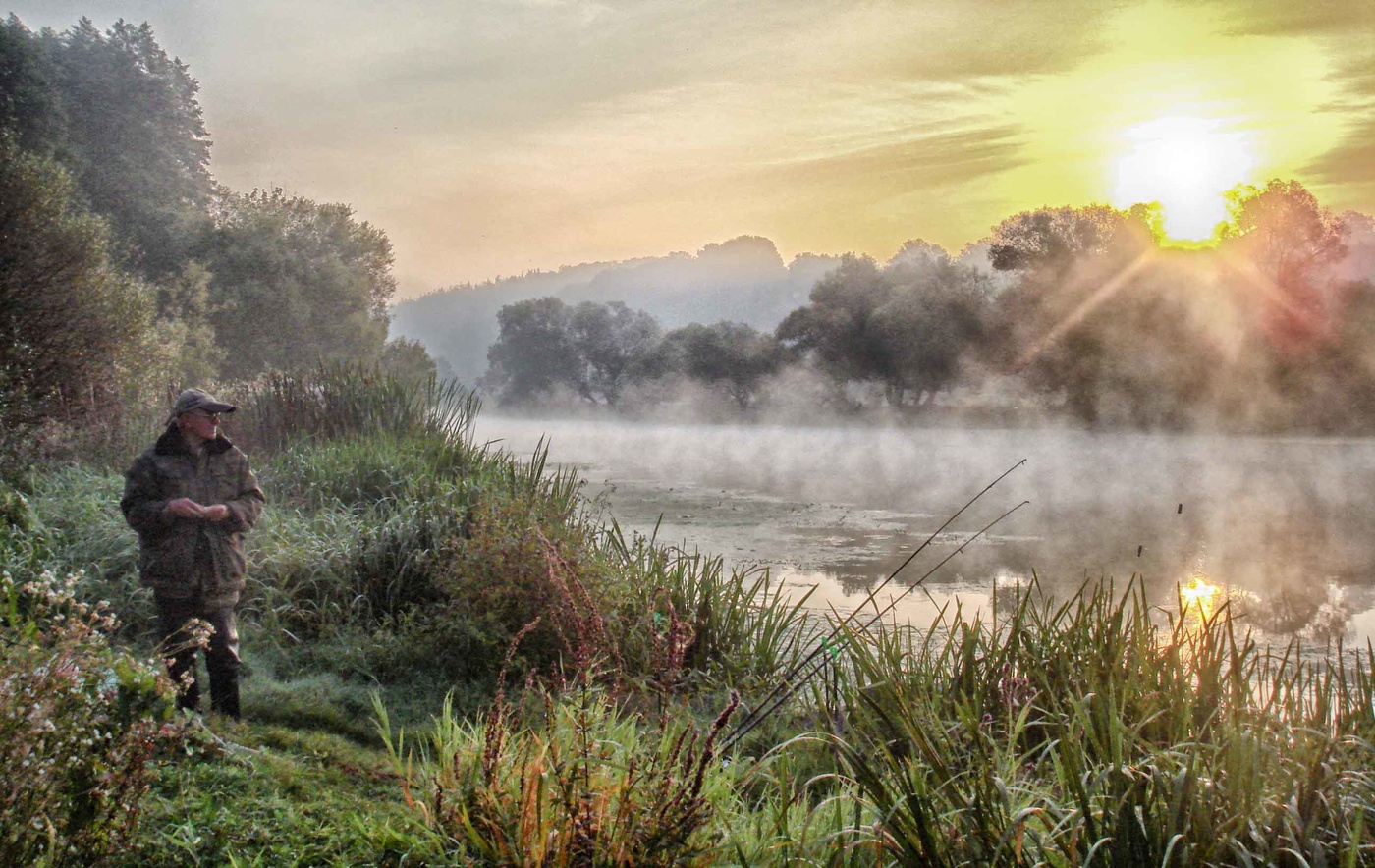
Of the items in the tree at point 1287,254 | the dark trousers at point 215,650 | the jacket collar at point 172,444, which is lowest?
the dark trousers at point 215,650

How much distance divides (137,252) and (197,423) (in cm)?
2317

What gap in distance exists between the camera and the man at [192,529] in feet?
13.7

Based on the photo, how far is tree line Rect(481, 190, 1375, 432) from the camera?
924 inches

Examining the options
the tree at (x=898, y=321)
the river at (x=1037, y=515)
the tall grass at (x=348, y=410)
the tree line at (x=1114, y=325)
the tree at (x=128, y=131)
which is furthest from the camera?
the tree at (x=898, y=321)

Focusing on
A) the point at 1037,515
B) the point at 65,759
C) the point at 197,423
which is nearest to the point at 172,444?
the point at 197,423

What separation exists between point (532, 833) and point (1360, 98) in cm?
2431

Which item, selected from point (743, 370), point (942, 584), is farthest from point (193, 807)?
point (743, 370)

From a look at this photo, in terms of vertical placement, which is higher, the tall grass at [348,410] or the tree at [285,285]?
the tree at [285,285]

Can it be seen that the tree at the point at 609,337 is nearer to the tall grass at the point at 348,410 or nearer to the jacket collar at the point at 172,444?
the tall grass at the point at 348,410

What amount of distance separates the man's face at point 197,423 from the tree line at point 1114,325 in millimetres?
23761

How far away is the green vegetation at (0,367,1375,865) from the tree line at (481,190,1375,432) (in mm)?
19005

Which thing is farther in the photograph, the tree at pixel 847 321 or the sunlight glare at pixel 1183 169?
the tree at pixel 847 321

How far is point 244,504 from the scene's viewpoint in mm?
4387

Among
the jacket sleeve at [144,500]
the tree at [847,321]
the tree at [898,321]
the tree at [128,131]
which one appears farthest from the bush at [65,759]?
the tree at [847,321]
